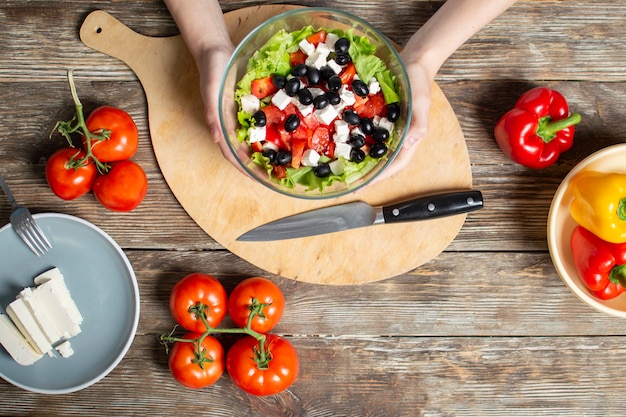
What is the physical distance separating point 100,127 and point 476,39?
1094 mm

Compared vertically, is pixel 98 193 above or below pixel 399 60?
below

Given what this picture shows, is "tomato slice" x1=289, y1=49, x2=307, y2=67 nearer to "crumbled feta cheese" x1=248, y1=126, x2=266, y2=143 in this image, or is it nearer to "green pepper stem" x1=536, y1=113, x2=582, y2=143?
"crumbled feta cheese" x1=248, y1=126, x2=266, y2=143

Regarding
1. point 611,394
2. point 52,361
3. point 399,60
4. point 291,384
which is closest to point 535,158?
point 399,60

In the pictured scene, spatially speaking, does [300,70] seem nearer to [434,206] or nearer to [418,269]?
[434,206]

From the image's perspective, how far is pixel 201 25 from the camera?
148cm

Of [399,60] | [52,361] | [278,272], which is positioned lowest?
[52,361]

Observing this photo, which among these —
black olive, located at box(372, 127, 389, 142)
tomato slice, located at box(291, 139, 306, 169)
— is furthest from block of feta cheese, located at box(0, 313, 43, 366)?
black olive, located at box(372, 127, 389, 142)

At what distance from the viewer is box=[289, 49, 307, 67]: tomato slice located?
145 cm

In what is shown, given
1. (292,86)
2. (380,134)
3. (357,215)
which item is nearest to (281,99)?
(292,86)

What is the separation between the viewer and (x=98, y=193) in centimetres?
151

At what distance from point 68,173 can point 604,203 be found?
1.39 meters

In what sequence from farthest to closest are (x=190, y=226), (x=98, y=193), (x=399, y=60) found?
(x=190, y=226) < (x=98, y=193) < (x=399, y=60)

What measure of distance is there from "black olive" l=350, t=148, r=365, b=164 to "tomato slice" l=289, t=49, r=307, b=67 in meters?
0.28

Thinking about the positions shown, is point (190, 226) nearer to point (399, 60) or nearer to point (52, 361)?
point (52, 361)
